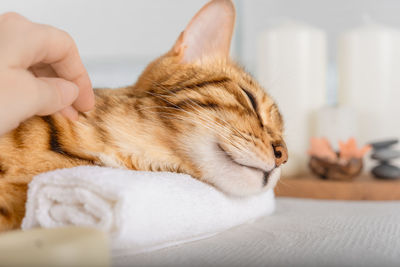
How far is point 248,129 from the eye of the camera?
83cm

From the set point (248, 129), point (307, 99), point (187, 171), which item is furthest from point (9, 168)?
point (307, 99)

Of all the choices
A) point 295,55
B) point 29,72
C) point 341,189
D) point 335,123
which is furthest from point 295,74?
point 29,72

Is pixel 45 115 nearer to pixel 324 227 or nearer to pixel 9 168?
pixel 9 168

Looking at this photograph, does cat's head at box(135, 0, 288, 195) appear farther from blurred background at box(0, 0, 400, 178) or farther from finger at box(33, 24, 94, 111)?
blurred background at box(0, 0, 400, 178)

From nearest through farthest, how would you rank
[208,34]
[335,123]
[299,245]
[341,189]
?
[299,245] → [208,34] → [341,189] → [335,123]

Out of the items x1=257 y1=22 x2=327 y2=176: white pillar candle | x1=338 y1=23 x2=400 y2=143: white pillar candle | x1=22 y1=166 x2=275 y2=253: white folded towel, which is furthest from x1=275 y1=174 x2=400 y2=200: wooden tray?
x1=22 y1=166 x2=275 y2=253: white folded towel

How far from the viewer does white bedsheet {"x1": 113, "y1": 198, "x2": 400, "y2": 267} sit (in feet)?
1.99

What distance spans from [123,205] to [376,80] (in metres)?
1.68

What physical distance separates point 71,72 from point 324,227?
569 mm

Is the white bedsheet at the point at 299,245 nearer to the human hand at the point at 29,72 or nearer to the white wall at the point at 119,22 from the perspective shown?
the human hand at the point at 29,72

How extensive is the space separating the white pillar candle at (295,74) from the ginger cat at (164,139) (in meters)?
0.99

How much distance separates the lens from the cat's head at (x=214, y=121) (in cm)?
80

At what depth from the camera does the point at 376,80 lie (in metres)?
1.96

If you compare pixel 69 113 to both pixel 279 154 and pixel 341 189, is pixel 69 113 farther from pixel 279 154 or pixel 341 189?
pixel 341 189
